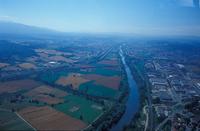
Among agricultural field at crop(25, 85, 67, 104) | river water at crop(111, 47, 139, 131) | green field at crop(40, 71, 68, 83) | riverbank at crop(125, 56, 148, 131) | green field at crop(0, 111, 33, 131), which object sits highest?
green field at crop(40, 71, 68, 83)

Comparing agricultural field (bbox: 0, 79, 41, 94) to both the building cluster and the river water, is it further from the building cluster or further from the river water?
the building cluster

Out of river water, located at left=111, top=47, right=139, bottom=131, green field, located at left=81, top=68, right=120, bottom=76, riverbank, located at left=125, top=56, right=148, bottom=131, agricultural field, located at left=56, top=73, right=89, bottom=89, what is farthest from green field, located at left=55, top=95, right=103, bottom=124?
green field, located at left=81, top=68, right=120, bottom=76

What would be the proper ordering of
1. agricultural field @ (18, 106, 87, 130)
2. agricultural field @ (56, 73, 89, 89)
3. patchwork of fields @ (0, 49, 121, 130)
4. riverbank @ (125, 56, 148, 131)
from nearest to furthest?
agricultural field @ (18, 106, 87, 130) < patchwork of fields @ (0, 49, 121, 130) < riverbank @ (125, 56, 148, 131) < agricultural field @ (56, 73, 89, 89)

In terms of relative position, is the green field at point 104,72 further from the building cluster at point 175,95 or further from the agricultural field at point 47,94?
the agricultural field at point 47,94

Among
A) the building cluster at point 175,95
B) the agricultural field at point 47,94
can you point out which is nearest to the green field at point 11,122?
the agricultural field at point 47,94

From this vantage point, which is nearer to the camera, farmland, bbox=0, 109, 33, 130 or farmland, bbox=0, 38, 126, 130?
farmland, bbox=0, 109, 33, 130

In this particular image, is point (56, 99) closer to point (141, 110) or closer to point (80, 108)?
point (80, 108)
